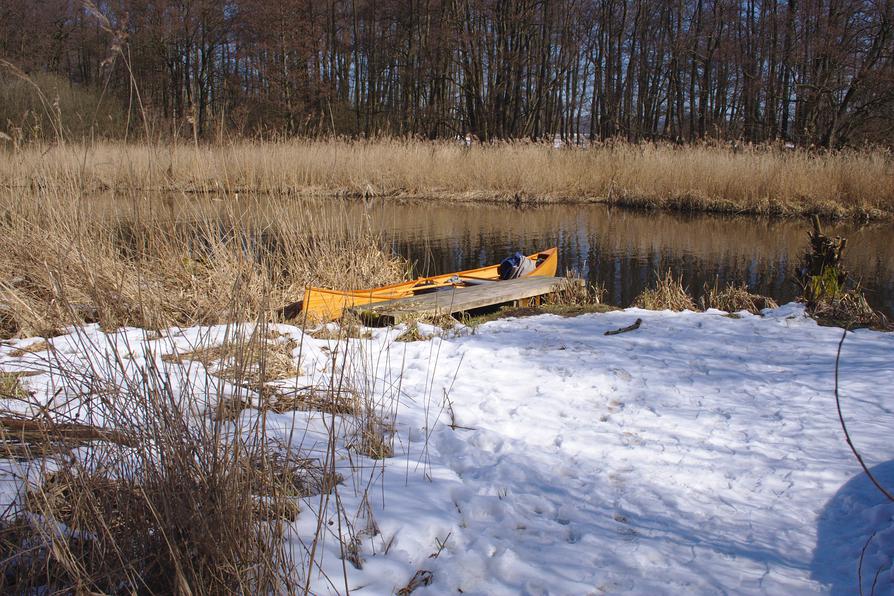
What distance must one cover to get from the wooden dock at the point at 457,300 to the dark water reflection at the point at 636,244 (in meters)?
1.24

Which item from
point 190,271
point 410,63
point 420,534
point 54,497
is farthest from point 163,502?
point 410,63

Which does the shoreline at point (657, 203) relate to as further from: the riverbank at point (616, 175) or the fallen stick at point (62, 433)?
the fallen stick at point (62, 433)

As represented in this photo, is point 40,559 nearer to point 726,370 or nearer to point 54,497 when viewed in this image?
point 54,497

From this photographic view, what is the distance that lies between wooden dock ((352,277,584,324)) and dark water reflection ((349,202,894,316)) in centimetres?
124

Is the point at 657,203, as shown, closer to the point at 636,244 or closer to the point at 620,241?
the point at 620,241

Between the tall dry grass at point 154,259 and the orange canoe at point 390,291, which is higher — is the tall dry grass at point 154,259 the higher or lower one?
the higher one

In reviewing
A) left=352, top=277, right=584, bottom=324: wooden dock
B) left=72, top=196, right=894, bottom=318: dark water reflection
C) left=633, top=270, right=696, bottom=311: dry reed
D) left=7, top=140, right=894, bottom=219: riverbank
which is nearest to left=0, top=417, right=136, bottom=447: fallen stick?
left=352, top=277, right=584, bottom=324: wooden dock

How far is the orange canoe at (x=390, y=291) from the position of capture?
5.17 m

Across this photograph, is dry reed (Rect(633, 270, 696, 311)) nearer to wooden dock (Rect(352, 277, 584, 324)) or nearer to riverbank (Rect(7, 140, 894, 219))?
wooden dock (Rect(352, 277, 584, 324))

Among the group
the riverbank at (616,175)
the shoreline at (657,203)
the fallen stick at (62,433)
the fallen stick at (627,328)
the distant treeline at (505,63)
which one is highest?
the distant treeline at (505,63)

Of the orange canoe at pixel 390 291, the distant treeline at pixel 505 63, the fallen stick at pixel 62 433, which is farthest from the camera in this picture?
the distant treeline at pixel 505 63

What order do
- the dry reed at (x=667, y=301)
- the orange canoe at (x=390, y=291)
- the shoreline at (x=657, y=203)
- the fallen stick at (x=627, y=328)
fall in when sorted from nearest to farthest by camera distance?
the fallen stick at (x=627, y=328), the orange canoe at (x=390, y=291), the dry reed at (x=667, y=301), the shoreline at (x=657, y=203)

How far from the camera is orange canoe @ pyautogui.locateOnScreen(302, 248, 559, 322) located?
517cm

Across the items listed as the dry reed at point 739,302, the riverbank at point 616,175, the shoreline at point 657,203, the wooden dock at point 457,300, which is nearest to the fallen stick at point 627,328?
the wooden dock at point 457,300
